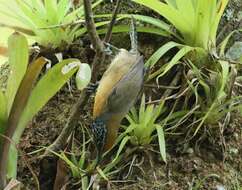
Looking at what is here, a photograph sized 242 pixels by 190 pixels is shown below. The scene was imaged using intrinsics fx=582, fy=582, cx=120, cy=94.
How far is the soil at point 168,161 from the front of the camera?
1515mm

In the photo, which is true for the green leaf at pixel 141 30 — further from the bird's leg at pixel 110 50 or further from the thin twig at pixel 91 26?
the thin twig at pixel 91 26

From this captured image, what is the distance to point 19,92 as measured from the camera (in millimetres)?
1353

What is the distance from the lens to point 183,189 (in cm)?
151

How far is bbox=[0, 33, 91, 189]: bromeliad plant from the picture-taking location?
1.34 meters

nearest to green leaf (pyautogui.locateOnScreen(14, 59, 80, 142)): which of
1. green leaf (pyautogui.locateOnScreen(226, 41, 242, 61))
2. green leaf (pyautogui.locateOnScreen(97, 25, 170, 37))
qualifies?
green leaf (pyautogui.locateOnScreen(97, 25, 170, 37))

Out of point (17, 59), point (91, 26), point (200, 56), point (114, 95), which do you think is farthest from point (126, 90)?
point (200, 56)

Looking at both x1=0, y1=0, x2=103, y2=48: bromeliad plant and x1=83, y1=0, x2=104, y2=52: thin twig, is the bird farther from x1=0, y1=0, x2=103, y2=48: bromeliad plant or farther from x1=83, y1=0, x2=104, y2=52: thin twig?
x1=0, y1=0, x2=103, y2=48: bromeliad plant

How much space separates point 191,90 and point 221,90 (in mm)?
92

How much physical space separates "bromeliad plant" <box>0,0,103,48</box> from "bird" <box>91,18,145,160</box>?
36cm

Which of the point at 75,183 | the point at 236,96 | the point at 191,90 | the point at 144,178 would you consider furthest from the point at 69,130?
the point at 236,96

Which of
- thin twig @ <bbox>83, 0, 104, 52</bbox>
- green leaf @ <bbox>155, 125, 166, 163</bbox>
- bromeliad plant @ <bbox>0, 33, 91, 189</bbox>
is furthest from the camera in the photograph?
green leaf @ <bbox>155, 125, 166, 163</bbox>

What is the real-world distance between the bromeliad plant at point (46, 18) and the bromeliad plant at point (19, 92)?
0.93 feet

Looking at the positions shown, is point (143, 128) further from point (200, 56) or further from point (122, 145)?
point (200, 56)

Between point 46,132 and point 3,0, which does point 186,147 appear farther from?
point 3,0
